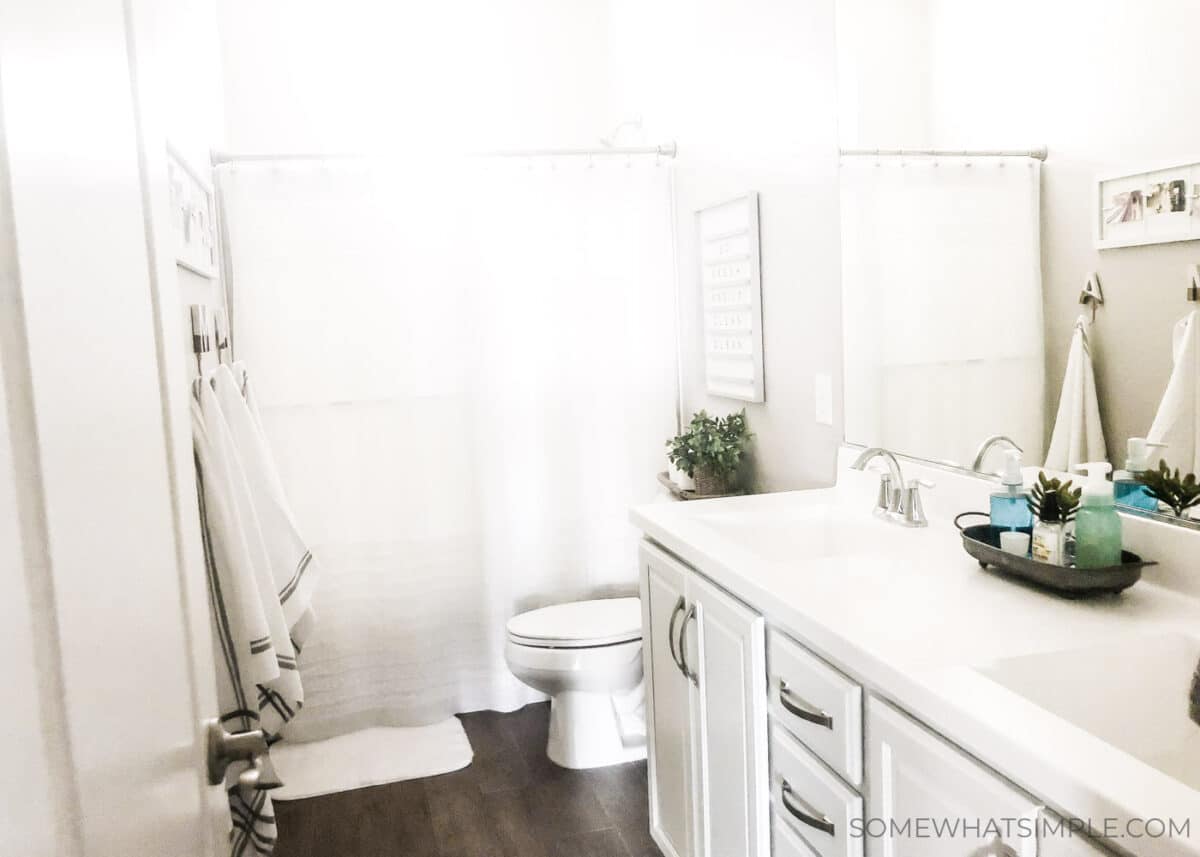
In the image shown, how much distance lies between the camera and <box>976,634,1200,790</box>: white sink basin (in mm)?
1142

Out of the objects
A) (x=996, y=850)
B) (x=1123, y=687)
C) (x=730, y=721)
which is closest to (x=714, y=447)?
(x=730, y=721)

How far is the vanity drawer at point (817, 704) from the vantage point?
1.30 meters

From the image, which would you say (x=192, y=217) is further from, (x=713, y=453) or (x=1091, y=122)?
(x=1091, y=122)

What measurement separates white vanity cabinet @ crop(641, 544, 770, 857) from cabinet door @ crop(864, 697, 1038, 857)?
36cm

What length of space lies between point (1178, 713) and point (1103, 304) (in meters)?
0.67

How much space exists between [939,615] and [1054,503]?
276mm

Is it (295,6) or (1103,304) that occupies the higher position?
(295,6)

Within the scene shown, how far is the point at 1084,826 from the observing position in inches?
35.1

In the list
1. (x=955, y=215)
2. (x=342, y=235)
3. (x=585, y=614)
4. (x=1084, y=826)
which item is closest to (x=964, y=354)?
(x=955, y=215)

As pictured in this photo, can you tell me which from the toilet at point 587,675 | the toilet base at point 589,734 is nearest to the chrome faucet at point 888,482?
the toilet at point 587,675

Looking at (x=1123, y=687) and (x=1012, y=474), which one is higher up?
(x=1012, y=474)

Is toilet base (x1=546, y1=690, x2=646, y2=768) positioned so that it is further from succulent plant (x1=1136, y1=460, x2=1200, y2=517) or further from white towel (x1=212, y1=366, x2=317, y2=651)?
succulent plant (x1=1136, y1=460, x2=1200, y2=517)

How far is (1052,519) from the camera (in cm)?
147

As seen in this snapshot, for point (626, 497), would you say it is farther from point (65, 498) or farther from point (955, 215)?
point (65, 498)
